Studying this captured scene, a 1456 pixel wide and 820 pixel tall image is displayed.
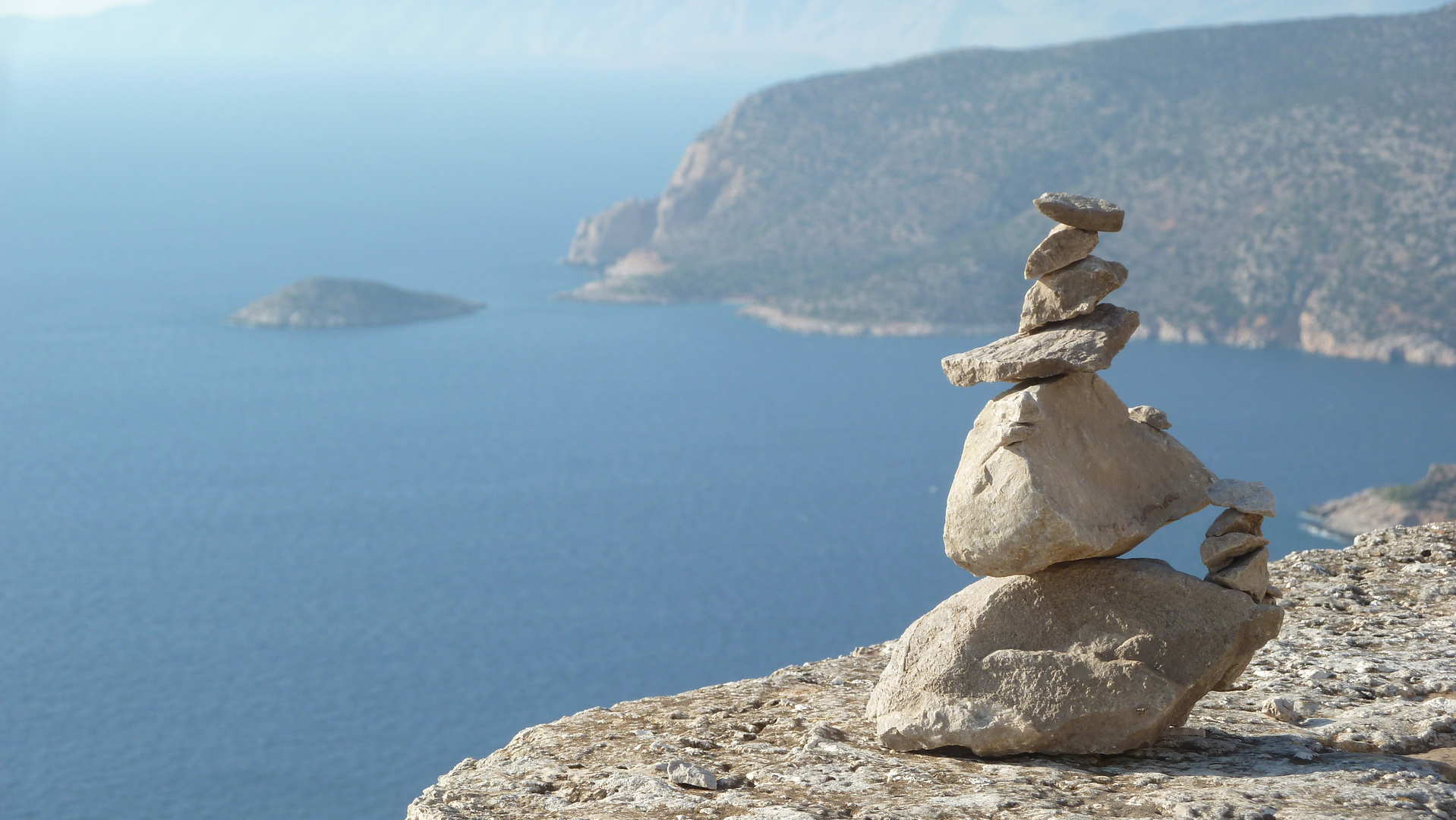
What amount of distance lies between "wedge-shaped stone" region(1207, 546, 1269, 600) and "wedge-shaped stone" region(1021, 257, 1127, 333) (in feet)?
11.7

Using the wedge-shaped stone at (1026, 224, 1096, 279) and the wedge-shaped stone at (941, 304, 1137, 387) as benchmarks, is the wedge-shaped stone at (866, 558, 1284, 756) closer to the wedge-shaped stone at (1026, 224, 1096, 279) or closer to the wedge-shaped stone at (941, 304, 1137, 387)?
the wedge-shaped stone at (941, 304, 1137, 387)

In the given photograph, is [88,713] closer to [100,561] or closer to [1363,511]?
[100,561]

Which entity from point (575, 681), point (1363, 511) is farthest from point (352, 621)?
point (1363, 511)

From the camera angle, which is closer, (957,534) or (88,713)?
(957,534)

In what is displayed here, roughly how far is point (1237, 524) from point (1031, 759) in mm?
3800

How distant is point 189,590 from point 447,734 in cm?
5330

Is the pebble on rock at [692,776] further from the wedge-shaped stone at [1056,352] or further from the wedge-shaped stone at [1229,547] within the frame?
the wedge-shaped stone at [1229,547]

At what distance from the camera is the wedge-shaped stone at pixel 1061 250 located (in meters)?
18.0

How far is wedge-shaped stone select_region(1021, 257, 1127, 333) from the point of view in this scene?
1808 centimetres

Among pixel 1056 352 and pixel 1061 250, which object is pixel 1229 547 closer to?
pixel 1056 352

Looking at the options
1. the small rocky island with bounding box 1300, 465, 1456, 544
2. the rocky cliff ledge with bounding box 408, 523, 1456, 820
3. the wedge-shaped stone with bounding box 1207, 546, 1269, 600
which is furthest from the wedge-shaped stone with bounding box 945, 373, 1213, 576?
the small rocky island with bounding box 1300, 465, 1456, 544

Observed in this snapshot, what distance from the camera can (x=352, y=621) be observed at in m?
152

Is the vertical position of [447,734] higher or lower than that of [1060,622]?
lower

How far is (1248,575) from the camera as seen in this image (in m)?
17.2
